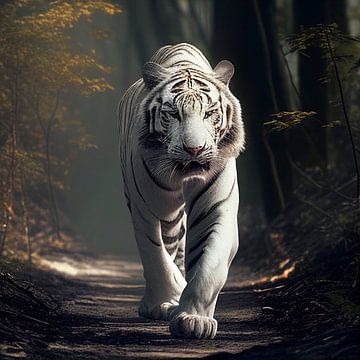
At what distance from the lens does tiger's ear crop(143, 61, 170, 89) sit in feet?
20.7

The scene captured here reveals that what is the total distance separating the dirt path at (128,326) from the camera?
5.29 m

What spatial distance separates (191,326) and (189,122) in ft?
3.76

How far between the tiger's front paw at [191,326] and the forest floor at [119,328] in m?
0.05

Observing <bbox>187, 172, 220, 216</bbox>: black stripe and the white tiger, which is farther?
<bbox>187, 172, 220, 216</bbox>: black stripe

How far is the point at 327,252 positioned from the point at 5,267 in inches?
122

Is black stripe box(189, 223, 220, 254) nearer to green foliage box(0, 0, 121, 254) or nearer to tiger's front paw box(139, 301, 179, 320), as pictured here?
tiger's front paw box(139, 301, 179, 320)

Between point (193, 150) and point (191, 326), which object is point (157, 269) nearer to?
point (191, 326)

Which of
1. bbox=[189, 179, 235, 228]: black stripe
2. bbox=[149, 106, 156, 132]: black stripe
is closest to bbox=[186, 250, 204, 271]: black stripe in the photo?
bbox=[189, 179, 235, 228]: black stripe

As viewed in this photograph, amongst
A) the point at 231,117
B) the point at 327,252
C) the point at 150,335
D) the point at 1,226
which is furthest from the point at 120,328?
the point at 1,226

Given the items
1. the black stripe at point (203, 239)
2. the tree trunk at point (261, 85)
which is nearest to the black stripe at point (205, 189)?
the black stripe at point (203, 239)

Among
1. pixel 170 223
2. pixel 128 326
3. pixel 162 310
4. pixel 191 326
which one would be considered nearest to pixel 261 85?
pixel 170 223

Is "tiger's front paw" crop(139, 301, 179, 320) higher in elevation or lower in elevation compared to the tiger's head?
lower

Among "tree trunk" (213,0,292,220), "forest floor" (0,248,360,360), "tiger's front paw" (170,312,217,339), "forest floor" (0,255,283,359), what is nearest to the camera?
"forest floor" (0,248,360,360)

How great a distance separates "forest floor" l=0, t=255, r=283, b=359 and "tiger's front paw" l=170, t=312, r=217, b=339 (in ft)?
0.15
